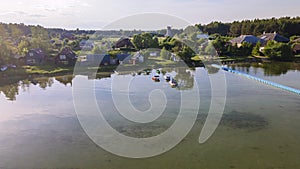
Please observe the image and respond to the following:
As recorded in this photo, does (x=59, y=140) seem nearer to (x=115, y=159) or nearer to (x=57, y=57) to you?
(x=115, y=159)

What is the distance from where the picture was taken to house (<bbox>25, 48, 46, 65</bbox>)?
762 inches

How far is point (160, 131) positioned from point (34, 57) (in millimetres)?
15714

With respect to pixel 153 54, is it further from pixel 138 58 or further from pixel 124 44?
pixel 124 44

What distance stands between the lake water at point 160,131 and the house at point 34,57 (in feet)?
21.3

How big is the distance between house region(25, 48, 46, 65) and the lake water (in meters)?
6.51

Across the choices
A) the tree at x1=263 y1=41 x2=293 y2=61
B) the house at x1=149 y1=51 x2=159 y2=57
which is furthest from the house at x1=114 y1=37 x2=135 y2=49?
the tree at x1=263 y1=41 x2=293 y2=61

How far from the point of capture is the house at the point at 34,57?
63.5 feet

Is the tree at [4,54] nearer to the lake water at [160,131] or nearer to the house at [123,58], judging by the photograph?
the lake water at [160,131]

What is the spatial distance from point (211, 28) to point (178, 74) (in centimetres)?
2868

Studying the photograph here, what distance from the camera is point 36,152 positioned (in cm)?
650

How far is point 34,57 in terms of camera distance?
19.7m

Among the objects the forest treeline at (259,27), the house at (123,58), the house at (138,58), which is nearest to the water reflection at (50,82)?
the house at (138,58)

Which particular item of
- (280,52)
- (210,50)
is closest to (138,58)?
(210,50)

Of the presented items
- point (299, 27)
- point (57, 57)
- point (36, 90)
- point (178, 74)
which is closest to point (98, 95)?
point (36, 90)
